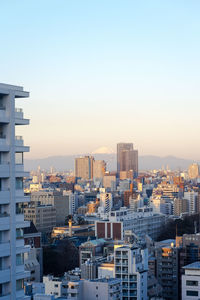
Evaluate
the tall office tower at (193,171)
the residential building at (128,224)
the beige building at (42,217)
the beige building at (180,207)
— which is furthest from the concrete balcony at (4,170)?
the tall office tower at (193,171)

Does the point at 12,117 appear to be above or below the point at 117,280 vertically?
above

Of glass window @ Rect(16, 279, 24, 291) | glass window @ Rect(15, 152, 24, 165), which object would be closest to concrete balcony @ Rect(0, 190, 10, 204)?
glass window @ Rect(15, 152, 24, 165)

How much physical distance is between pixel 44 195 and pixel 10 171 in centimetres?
3967

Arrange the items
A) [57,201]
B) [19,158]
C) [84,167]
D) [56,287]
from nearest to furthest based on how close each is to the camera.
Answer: [19,158] < [56,287] < [57,201] < [84,167]

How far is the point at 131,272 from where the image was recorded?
1540 cm

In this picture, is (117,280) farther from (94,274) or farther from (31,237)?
(31,237)

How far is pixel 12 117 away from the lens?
7266 millimetres

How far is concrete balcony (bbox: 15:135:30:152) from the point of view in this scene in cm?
731

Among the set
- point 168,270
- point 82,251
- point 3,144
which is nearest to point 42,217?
point 82,251

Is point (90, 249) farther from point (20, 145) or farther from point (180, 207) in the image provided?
point (180, 207)

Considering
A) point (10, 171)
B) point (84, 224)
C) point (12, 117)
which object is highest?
point (12, 117)

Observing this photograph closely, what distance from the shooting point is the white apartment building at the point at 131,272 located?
15188mm

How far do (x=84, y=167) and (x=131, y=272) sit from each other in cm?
9566

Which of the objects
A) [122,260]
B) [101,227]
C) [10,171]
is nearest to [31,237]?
[101,227]
